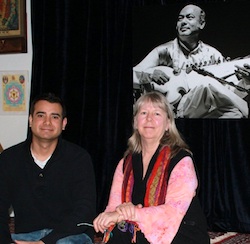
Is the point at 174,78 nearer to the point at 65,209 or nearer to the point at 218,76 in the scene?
the point at 218,76

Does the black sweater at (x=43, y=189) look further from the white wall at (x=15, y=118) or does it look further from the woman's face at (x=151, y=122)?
the white wall at (x=15, y=118)

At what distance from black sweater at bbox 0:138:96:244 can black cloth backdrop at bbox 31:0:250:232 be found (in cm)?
145

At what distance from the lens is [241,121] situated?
3291 mm

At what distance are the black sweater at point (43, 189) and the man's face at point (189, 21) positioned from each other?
5.26 feet

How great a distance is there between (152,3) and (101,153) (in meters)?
1.36

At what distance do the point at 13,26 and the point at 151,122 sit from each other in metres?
2.35

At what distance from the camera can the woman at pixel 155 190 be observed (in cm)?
176

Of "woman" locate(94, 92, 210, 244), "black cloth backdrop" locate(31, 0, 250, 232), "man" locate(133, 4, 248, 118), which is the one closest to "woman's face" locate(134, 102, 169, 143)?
"woman" locate(94, 92, 210, 244)

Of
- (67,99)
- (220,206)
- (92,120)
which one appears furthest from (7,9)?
(220,206)

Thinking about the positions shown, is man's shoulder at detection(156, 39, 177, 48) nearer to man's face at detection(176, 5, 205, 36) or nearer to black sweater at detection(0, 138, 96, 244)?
man's face at detection(176, 5, 205, 36)

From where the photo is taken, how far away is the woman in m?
1.76

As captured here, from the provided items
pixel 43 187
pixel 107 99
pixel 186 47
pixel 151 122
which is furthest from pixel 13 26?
pixel 151 122

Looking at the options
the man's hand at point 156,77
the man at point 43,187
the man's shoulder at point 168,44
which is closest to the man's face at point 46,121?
the man at point 43,187

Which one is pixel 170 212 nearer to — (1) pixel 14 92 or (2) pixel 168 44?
(2) pixel 168 44
